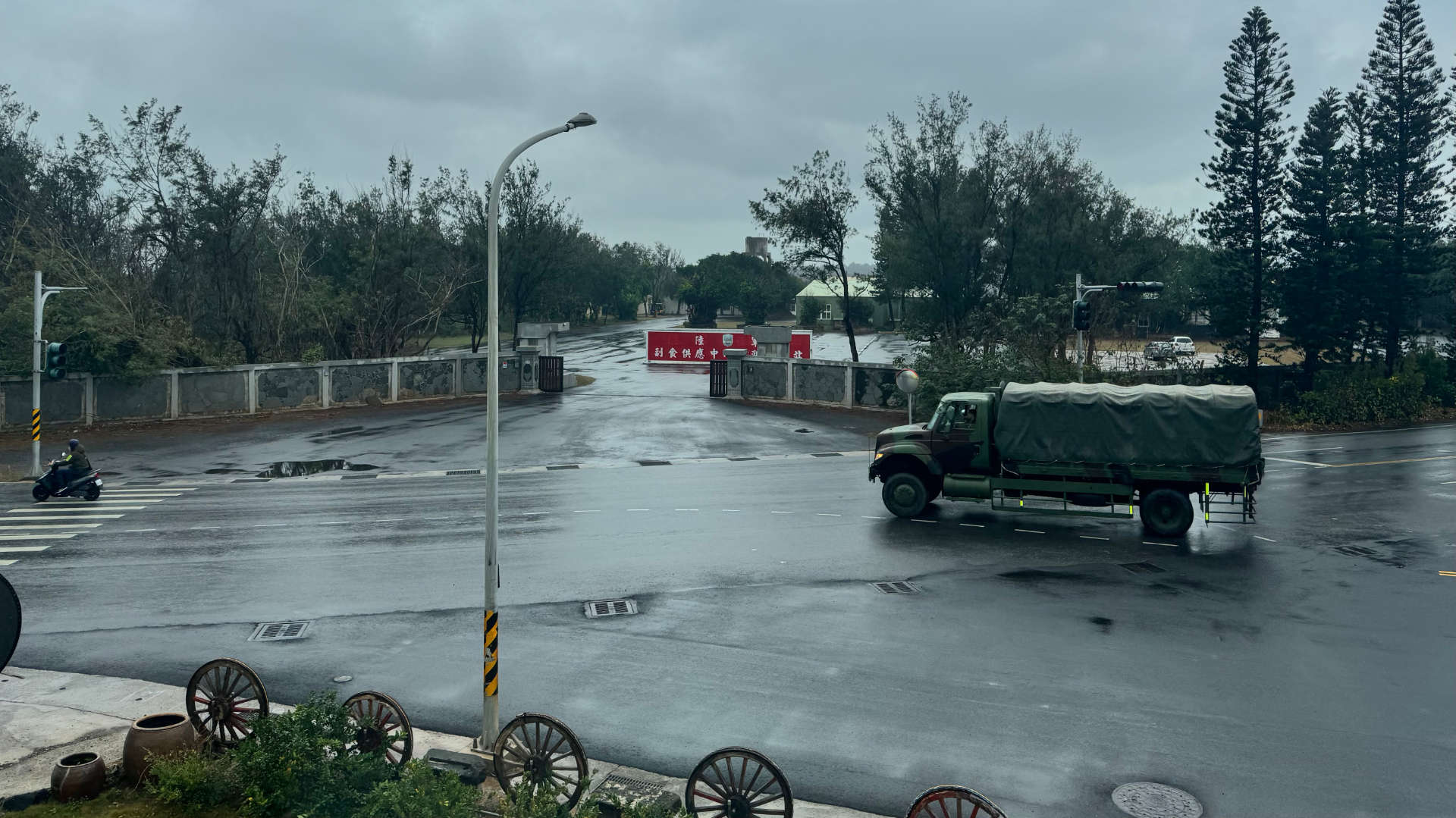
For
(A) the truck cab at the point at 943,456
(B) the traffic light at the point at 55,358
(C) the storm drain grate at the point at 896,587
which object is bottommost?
(C) the storm drain grate at the point at 896,587

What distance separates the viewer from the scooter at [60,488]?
25.3m

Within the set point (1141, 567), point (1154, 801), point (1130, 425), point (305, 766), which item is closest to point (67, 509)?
point (305, 766)

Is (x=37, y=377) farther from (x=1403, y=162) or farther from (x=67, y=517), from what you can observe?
(x=1403, y=162)

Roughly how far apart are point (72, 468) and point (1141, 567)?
25114 millimetres

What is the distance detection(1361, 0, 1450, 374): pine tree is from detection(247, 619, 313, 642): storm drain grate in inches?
1836

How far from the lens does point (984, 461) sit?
860 inches

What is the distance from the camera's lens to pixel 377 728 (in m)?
9.59

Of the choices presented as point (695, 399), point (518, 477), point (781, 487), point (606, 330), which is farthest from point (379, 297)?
point (606, 330)

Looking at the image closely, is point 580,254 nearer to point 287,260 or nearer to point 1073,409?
point 287,260

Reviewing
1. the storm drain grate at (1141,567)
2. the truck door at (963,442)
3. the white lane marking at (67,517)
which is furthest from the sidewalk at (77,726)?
the truck door at (963,442)

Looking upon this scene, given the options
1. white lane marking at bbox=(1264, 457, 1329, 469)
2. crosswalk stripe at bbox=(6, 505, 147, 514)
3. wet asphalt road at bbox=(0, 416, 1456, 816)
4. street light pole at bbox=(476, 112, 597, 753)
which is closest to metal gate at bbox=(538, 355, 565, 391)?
wet asphalt road at bbox=(0, 416, 1456, 816)

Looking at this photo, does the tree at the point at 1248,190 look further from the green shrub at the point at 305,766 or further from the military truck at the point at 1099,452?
the green shrub at the point at 305,766

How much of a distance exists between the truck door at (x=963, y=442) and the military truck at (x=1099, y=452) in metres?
0.02

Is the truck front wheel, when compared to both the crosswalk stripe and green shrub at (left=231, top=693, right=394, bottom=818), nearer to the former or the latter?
green shrub at (left=231, top=693, right=394, bottom=818)
